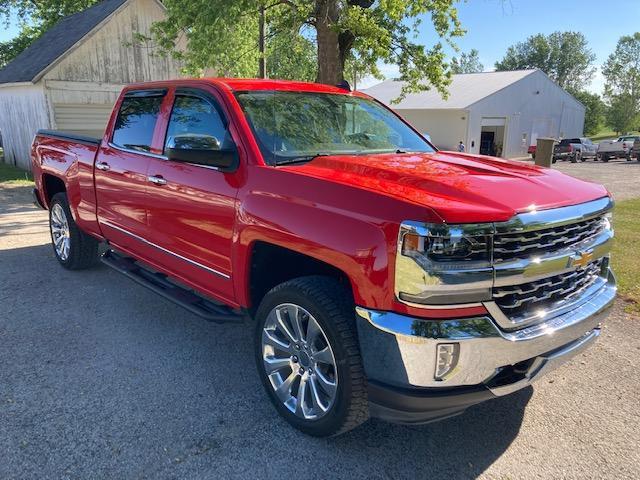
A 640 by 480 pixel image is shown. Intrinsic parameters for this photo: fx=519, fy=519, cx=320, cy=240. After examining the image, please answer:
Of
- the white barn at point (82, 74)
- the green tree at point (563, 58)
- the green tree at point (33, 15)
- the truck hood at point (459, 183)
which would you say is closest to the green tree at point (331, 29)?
the white barn at point (82, 74)

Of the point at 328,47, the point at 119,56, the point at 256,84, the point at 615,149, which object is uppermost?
the point at 119,56

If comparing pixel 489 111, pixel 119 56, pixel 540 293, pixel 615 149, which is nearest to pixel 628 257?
pixel 540 293

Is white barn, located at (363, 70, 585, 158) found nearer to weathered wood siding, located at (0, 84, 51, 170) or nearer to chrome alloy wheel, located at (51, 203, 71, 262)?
weathered wood siding, located at (0, 84, 51, 170)

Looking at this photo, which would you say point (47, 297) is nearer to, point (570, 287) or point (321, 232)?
point (321, 232)

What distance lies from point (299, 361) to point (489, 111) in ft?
121

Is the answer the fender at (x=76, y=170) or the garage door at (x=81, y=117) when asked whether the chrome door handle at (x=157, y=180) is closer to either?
the fender at (x=76, y=170)

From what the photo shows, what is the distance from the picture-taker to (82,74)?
1667 centimetres

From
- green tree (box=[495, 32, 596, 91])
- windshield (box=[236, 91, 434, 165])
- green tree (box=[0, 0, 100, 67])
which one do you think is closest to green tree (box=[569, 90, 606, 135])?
green tree (box=[495, 32, 596, 91])

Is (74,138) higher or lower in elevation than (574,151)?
higher

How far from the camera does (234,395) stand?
347 centimetres

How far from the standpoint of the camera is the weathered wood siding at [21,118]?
1631 cm

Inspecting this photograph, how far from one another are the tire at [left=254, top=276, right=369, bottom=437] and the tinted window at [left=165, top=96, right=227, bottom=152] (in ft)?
3.86

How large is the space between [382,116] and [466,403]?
2.73 meters

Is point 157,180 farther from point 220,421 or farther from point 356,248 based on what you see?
point 356,248
